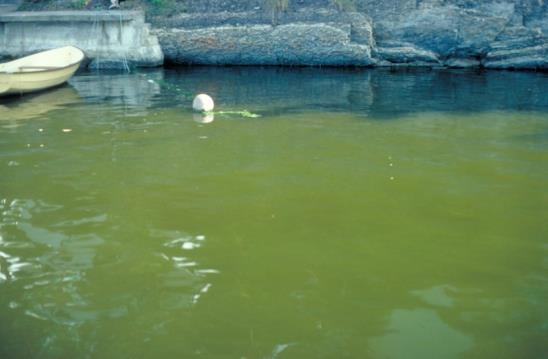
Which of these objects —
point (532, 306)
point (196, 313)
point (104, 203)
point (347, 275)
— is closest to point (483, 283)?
point (532, 306)

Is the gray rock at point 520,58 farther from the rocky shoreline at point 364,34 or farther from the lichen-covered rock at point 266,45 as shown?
the lichen-covered rock at point 266,45

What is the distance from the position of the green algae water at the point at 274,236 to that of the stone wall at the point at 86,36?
7907 millimetres

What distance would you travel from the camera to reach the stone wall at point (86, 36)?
62.3 feet

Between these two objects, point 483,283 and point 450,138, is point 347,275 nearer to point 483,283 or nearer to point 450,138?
point 483,283

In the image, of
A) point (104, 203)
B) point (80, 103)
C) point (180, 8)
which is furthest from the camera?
point (180, 8)

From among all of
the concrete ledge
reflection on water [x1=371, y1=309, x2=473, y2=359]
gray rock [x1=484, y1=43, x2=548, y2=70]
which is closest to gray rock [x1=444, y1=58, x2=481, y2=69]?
gray rock [x1=484, y1=43, x2=548, y2=70]

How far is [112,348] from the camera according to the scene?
13.6 ft

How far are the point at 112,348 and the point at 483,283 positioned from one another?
3.02 metres

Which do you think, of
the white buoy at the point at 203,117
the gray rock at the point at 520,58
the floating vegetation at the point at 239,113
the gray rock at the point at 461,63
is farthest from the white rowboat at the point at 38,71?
the gray rock at the point at 520,58

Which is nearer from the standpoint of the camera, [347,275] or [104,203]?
[347,275]

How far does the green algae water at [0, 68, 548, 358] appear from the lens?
14.2ft

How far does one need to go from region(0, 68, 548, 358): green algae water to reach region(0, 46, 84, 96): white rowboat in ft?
6.18

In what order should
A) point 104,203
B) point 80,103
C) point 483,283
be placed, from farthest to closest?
point 80,103, point 104,203, point 483,283

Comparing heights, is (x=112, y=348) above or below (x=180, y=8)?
below
